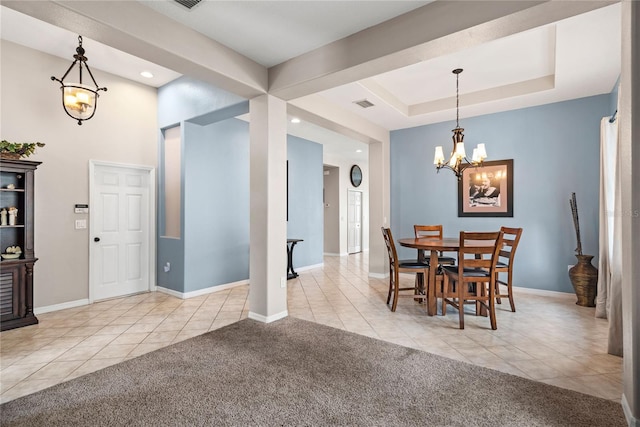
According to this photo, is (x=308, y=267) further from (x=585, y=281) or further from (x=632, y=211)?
(x=632, y=211)

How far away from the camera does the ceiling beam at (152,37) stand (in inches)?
79.7

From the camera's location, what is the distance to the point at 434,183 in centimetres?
545

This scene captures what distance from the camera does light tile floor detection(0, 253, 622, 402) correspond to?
7.70 feet

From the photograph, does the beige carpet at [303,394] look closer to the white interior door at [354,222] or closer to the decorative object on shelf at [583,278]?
the decorative object on shelf at [583,278]

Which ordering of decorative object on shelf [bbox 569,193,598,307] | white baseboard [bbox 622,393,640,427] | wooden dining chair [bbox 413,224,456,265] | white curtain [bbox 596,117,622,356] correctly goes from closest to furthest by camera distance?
white baseboard [bbox 622,393,640,427], white curtain [bbox 596,117,622,356], decorative object on shelf [bbox 569,193,598,307], wooden dining chair [bbox 413,224,456,265]

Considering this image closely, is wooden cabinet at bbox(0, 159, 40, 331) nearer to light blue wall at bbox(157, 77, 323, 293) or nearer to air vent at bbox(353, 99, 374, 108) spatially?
light blue wall at bbox(157, 77, 323, 293)

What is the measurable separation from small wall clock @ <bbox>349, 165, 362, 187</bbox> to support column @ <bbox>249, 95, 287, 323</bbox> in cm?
614

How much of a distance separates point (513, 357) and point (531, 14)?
2471 mm

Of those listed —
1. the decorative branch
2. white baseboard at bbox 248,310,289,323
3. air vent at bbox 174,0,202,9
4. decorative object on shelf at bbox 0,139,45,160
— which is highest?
air vent at bbox 174,0,202,9

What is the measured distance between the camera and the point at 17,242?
354 cm

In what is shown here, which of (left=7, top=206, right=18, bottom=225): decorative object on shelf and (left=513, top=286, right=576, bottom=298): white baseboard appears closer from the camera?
(left=7, top=206, right=18, bottom=225): decorative object on shelf

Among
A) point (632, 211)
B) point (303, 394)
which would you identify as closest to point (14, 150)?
point (303, 394)

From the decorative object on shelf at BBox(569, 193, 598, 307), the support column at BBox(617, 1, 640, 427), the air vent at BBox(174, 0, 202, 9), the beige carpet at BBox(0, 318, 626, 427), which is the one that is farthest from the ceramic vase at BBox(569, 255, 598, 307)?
the air vent at BBox(174, 0, 202, 9)

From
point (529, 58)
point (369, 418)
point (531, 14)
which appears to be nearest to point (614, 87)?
point (529, 58)
